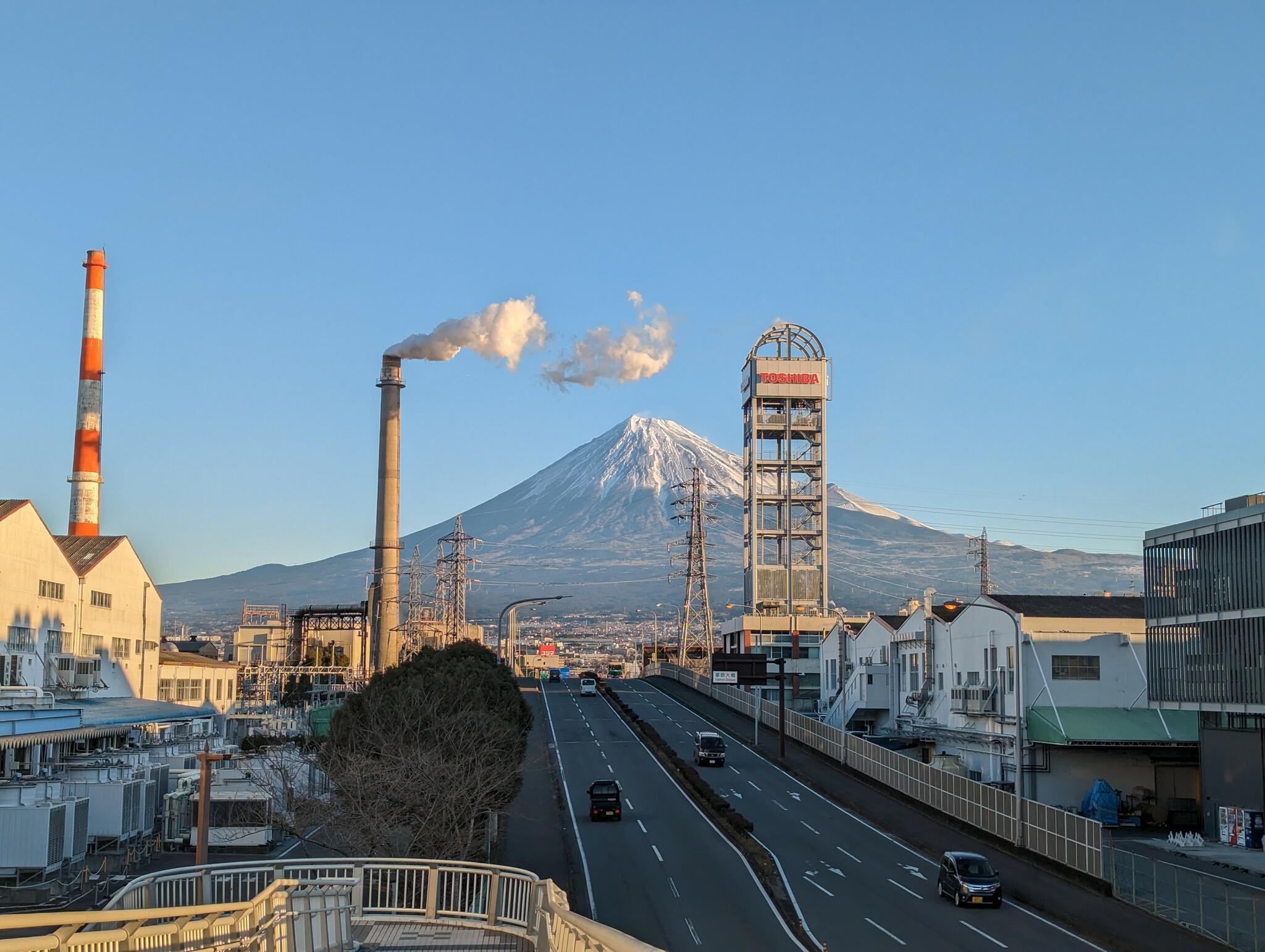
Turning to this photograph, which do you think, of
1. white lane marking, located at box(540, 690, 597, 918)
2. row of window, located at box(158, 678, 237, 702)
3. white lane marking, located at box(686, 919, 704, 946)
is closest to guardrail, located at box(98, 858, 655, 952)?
white lane marking, located at box(686, 919, 704, 946)

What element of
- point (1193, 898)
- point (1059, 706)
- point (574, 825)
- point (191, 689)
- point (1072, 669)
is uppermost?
point (1072, 669)

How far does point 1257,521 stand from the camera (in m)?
44.6

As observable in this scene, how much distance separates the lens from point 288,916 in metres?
13.1

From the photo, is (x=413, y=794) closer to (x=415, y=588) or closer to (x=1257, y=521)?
(x=1257, y=521)

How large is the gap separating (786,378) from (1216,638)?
88860mm

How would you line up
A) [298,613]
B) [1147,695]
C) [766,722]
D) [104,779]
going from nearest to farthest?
[104,779] → [1147,695] → [766,722] → [298,613]

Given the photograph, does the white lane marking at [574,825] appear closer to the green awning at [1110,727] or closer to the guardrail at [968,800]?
the guardrail at [968,800]

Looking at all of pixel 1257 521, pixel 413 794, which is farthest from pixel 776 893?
pixel 1257 521

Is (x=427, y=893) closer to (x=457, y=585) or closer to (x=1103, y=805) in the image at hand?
(x=1103, y=805)

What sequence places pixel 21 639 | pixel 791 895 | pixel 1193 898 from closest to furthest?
pixel 1193 898 → pixel 791 895 → pixel 21 639

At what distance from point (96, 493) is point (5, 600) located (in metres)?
20.0

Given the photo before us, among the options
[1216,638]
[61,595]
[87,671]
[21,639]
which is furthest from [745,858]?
[87,671]

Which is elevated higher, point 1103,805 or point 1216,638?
point 1216,638

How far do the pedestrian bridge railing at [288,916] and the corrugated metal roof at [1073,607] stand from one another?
42.1 m
